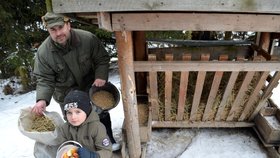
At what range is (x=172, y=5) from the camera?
6.11 feet

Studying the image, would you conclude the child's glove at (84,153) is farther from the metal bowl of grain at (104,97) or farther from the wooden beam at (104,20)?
the wooden beam at (104,20)

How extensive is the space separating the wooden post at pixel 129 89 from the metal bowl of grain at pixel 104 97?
0.79 ft

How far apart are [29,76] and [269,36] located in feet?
18.6

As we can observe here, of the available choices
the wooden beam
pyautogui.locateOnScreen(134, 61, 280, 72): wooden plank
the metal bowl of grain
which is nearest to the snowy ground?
the metal bowl of grain

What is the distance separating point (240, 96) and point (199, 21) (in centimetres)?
176

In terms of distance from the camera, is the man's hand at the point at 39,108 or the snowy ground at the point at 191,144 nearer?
the man's hand at the point at 39,108

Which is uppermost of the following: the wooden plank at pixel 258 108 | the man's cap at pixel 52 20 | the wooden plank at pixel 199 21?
the wooden plank at pixel 199 21

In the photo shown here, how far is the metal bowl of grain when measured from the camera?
9.94ft

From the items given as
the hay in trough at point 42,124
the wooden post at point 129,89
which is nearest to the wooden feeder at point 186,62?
the wooden post at point 129,89

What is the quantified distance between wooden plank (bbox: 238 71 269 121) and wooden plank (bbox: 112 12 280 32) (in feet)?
3.68

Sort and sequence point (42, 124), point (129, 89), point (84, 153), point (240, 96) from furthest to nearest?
1. point (240, 96)
2. point (42, 124)
3. point (129, 89)
4. point (84, 153)

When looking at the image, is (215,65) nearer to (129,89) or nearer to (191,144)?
(129,89)

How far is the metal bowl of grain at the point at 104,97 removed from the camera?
3029mm

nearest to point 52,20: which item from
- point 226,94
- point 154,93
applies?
point 154,93
